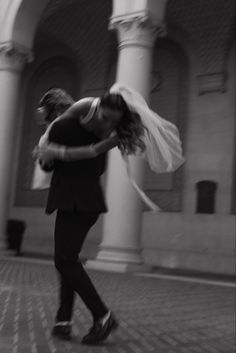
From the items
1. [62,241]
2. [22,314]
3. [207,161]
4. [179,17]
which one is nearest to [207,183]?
[207,161]

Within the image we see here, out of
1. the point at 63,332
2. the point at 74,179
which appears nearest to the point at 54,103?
the point at 74,179

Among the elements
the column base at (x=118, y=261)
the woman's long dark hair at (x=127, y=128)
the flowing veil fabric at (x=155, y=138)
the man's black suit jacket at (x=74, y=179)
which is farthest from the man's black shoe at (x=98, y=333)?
the column base at (x=118, y=261)

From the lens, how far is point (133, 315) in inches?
218

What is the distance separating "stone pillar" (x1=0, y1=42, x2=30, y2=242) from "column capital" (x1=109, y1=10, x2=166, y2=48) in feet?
11.3

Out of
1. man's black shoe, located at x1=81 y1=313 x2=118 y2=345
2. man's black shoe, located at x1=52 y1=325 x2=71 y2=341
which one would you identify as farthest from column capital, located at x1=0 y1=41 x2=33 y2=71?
man's black shoe, located at x1=81 y1=313 x2=118 y2=345

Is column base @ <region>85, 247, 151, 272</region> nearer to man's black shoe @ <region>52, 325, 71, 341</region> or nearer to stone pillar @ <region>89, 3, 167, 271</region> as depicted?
stone pillar @ <region>89, 3, 167, 271</region>

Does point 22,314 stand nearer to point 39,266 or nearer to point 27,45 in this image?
point 39,266

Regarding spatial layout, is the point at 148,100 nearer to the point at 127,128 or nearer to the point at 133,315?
the point at 133,315

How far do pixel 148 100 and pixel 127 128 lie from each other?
778cm

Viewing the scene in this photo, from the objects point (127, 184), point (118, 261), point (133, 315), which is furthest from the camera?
point (127, 184)

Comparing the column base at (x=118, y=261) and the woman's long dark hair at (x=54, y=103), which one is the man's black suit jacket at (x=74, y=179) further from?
the column base at (x=118, y=261)

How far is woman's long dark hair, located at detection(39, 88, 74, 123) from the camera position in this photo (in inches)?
162

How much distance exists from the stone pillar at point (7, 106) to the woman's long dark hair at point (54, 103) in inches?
389

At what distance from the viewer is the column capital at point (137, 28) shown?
36.8 ft
